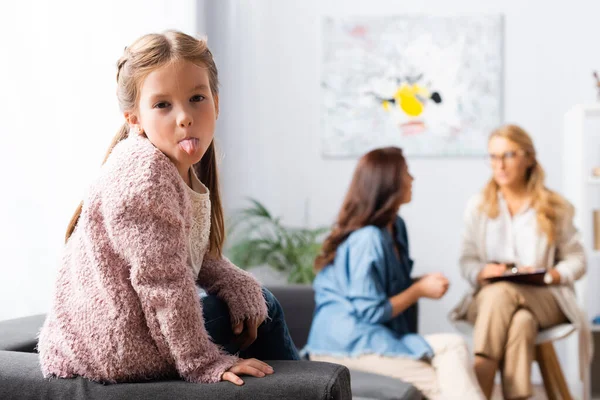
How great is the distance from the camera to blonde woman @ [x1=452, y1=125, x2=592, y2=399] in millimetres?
3354

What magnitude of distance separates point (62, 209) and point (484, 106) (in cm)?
282

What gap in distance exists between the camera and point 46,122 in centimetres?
217

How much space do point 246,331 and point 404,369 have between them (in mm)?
1167

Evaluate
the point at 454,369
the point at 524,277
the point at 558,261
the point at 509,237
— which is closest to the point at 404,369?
the point at 454,369

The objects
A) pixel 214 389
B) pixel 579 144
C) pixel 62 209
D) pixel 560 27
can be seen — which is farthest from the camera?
pixel 560 27

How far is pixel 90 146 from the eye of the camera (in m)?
2.38

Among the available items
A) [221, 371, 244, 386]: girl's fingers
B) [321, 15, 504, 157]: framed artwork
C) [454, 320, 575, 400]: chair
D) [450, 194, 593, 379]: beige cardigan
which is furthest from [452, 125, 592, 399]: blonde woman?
[221, 371, 244, 386]: girl's fingers

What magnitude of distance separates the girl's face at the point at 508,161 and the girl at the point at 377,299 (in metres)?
0.88

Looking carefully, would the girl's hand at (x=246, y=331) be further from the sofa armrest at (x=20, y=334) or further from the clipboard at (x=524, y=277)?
the clipboard at (x=524, y=277)

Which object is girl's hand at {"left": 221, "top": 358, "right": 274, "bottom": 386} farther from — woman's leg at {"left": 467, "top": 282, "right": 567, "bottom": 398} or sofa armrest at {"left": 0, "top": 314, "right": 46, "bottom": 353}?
woman's leg at {"left": 467, "top": 282, "right": 567, "bottom": 398}

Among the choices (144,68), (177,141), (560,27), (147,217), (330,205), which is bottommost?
(330,205)

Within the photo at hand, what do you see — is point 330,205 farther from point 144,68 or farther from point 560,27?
point 144,68

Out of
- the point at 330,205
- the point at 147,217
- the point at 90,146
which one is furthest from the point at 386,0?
the point at 147,217

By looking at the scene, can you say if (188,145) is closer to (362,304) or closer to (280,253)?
(362,304)
